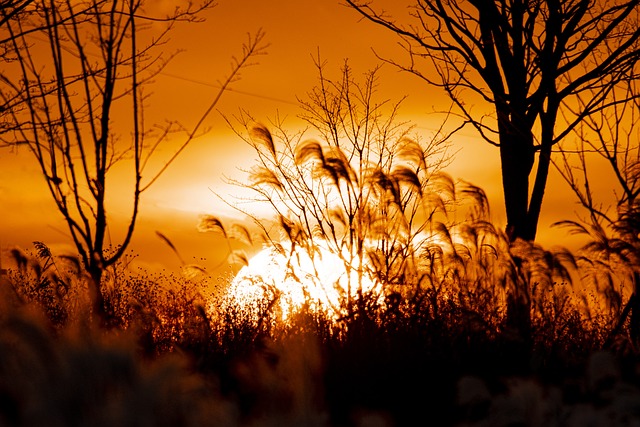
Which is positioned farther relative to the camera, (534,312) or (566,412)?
(534,312)

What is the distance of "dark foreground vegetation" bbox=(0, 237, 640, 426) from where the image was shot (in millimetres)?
1829

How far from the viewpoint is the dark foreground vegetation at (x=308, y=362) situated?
1.83m

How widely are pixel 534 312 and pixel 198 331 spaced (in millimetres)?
2406

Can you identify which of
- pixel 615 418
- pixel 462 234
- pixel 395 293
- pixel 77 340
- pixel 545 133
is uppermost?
pixel 545 133

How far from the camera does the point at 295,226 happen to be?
22.5ft

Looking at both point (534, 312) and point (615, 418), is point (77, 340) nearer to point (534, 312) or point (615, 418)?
point (615, 418)

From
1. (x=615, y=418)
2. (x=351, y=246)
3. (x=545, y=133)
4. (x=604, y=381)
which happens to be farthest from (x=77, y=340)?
(x=545, y=133)

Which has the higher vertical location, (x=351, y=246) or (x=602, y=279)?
(x=351, y=246)

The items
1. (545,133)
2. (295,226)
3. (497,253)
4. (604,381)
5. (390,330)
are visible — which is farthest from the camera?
(545,133)

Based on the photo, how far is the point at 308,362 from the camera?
380 centimetres

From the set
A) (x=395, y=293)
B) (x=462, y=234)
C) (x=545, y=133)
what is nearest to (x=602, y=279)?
(x=462, y=234)

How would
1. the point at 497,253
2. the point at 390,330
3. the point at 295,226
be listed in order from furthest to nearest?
1. the point at 295,226
2. the point at 497,253
3. the point at 390,330

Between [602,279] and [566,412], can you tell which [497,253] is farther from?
[566,412]

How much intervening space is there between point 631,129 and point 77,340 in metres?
6.76
